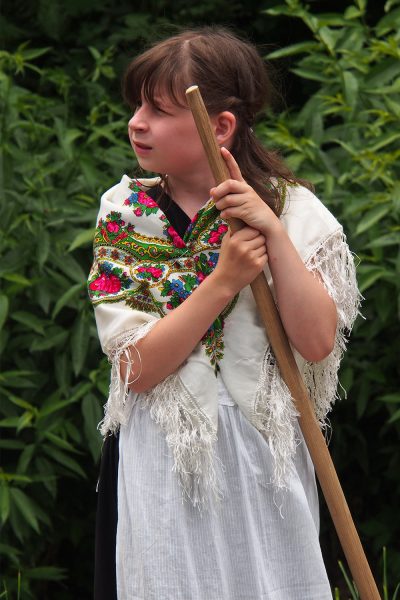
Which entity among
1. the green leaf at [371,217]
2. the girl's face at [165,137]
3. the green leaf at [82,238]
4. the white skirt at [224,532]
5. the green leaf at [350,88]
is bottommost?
the white skirt at [224,532]

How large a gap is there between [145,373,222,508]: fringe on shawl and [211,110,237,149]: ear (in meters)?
0.47

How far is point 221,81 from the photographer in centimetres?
204

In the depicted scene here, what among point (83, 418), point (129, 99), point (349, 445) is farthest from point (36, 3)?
point (129, 99)

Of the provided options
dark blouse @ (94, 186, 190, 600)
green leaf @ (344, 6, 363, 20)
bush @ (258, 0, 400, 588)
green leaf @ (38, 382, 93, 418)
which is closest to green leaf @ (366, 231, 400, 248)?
bush @ (258, 0, 400, 588)

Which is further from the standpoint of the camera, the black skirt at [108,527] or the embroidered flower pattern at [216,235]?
the black skirt at [108,527]

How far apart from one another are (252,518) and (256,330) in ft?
1.15

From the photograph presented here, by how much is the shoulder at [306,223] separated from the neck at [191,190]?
16 cm

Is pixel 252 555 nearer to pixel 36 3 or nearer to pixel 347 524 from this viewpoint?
pixel 347 524

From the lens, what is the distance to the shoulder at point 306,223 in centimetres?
205

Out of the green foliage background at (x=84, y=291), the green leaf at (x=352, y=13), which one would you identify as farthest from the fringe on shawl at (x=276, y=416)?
the green leaf at (x=352, y=13)

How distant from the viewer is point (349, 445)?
12.2 ft

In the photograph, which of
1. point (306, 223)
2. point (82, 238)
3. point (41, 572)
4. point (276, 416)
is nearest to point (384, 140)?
point (82, 238)

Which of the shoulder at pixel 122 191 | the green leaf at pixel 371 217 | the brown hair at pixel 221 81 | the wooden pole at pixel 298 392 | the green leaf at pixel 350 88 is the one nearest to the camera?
the wooden pole at pixel 298 392

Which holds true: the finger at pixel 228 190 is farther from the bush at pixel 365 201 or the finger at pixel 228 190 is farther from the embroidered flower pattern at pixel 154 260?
the bush at pixel 365 201
